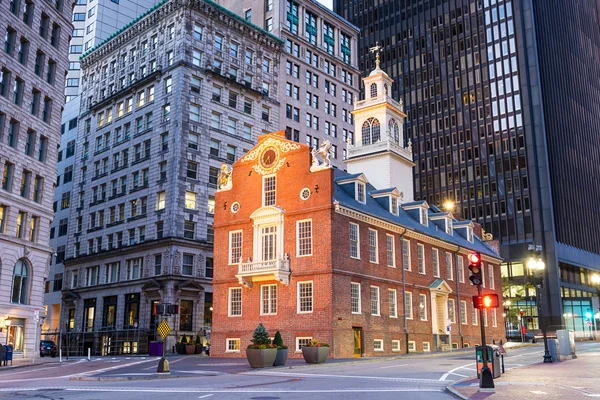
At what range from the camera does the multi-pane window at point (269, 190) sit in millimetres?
45094

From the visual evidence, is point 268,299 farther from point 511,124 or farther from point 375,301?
point 511,124

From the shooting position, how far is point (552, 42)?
114625 mm

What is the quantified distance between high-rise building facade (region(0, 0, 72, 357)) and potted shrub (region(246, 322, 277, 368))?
18.8 meters

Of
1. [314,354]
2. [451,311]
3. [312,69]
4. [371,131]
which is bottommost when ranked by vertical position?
[314,354]

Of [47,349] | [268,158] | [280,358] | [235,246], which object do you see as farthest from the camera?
[47,349]

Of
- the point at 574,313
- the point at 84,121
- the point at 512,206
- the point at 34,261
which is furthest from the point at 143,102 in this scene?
the point at 574,313

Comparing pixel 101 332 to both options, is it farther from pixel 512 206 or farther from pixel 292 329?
pixel 512 206

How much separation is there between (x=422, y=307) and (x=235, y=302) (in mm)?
15975

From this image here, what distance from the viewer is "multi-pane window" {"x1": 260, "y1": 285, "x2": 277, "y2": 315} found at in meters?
43.3

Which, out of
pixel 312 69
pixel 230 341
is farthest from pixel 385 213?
pixel 312 69

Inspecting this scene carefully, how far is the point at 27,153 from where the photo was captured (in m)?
48.4

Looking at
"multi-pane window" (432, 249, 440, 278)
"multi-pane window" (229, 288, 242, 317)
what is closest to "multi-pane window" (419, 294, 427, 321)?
"multi-pane window" (432, 249, 440, 278)

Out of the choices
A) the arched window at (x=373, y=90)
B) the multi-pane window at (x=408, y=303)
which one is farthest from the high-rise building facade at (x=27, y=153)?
the arched window at (x=373, y=90)

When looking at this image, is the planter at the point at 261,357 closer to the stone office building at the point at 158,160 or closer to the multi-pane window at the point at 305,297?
the multi-pane window at the point at 305,297
